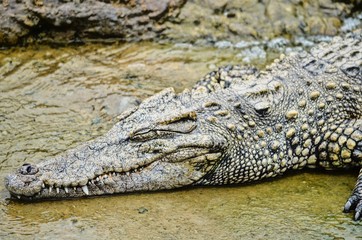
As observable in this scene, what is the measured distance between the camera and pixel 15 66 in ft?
22.9

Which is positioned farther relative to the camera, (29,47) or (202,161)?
(29,47)

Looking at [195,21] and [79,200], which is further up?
[195,21]

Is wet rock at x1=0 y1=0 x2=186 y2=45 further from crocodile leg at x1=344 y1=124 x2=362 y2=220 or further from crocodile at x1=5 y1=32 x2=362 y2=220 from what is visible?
crocodile leg at x1=344 y1=124 x2=362 y2=220

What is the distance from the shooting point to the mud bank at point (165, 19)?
736 centimetres

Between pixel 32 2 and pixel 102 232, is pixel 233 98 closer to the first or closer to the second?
pixel 102 232

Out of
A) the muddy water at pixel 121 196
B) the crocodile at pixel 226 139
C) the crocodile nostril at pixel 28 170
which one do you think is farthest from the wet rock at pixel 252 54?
the crocodile nostril at pixel 28 170

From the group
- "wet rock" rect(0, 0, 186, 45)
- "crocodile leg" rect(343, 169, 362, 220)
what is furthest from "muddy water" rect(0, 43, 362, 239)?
"wet rock" rect(0, 0, 186, 45)

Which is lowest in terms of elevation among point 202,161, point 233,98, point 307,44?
point 202,161

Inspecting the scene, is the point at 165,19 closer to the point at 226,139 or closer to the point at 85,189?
the point at 226,139

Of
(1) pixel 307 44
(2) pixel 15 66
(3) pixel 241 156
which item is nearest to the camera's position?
(3) pixel 241 156

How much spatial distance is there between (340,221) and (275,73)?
1.65 metres

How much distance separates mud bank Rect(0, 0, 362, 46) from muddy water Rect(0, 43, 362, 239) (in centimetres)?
20

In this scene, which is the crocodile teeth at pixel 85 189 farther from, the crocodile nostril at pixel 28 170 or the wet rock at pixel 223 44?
the wet rock at pixel 223 44

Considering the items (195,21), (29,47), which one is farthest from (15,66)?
(195,21)
